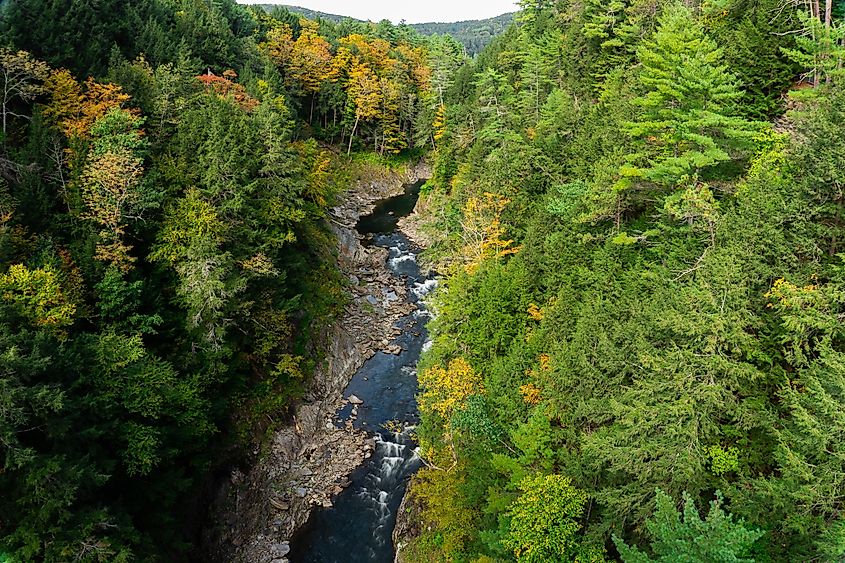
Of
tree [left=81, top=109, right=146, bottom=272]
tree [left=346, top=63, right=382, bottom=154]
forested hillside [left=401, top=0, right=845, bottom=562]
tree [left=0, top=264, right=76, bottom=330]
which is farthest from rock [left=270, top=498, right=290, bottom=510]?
tree [left=346, top=63, right=382, bottom=154]

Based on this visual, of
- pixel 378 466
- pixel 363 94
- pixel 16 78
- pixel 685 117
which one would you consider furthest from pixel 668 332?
pixel 363 94

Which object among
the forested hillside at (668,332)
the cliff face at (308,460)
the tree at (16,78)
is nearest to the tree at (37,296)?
the cliff face at (308,460)

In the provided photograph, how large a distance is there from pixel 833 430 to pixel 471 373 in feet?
50.2

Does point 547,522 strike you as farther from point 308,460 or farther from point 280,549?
point 308,460

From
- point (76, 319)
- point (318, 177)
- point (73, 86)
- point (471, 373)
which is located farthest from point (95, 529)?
point (318, 177)

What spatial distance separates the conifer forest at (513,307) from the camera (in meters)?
13.8

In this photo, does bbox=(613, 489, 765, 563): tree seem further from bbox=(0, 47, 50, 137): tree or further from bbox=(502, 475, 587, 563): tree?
bbox=(0, 47, 50, 137): tree

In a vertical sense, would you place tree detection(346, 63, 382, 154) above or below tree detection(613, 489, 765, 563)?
above

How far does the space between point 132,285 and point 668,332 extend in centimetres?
2298

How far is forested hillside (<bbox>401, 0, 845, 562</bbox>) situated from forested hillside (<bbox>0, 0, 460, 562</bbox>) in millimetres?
10978

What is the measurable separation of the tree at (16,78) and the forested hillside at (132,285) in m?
0.15

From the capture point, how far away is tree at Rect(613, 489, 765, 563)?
10.2 m

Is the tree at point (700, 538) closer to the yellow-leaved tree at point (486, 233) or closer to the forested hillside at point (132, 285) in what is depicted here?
the forested hillside at point (132, 285)

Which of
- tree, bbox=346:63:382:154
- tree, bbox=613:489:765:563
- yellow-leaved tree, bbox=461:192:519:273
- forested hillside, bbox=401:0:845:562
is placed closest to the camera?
tree, bbox=613:489:765:563
